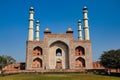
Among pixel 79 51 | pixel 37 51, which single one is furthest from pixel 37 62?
pixel 79 51

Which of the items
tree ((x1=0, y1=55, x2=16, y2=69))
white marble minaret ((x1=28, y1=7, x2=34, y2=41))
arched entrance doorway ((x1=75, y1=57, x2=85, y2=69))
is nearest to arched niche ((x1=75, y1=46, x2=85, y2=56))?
arched entrance doorway ((x1=75, y1=57, x2=85, y2=69))

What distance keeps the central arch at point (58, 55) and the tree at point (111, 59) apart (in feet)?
28.9

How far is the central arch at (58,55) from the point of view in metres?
46.8

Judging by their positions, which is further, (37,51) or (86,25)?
(86,25)

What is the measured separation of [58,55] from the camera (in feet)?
156

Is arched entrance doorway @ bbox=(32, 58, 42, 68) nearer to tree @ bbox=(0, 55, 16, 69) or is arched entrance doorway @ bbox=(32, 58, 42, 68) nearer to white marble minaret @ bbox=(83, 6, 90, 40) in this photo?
white marble minaret @ bbox=(83, 6, 90, 40)

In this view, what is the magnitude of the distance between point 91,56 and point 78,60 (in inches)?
128

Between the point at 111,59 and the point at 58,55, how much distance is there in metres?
12.1

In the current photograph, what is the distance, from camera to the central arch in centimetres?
4681

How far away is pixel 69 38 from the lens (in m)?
47.3

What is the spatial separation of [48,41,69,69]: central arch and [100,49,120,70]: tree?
8.81 meters

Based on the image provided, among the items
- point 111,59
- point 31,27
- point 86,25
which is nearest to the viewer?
point 111,59

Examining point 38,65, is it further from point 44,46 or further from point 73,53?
point 73,53

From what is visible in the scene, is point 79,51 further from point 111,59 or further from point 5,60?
point 5,60
